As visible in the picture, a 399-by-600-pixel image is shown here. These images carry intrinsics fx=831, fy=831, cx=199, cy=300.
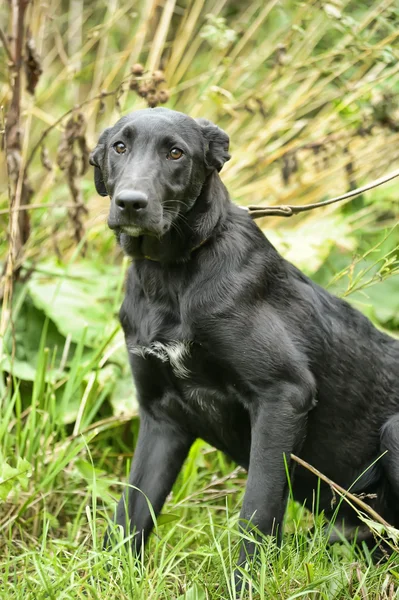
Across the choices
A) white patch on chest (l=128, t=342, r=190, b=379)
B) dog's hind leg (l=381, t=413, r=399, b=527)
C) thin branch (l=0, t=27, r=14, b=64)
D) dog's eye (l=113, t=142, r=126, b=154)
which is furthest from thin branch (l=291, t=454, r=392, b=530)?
thin branch (l=0, t=27, r=14, b=64)

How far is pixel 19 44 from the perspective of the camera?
152 inches

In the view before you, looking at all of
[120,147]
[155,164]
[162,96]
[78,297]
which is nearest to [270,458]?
[155,164]

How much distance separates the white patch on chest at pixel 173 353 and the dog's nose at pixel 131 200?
49cm

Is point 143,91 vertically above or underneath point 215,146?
underneath

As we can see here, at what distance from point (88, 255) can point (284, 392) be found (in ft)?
9.09

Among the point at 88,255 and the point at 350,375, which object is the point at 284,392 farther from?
the point at 88,255

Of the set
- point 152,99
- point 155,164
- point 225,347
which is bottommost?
point 225,347

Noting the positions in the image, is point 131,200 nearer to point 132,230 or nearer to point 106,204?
point 132,230

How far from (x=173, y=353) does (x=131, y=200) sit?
0.55 m

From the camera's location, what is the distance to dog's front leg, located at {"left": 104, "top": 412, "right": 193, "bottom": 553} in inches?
117

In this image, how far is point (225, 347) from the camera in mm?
2664

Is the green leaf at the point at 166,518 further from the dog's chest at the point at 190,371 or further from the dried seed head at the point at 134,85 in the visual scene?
the dried seed head at the point at 134,85

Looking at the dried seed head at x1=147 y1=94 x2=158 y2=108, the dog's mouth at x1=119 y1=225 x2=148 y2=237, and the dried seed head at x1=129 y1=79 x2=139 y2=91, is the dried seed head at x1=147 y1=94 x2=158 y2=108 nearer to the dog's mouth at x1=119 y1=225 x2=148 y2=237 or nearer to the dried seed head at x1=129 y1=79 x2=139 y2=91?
the dried seed head at x1=129 y1=79 x2=139 y2=91

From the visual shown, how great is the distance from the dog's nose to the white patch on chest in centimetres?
49
